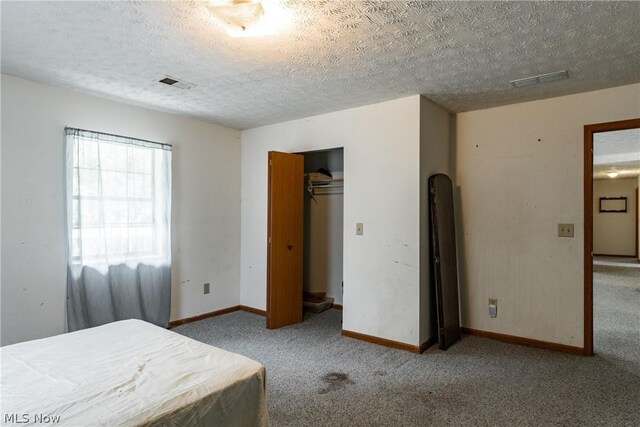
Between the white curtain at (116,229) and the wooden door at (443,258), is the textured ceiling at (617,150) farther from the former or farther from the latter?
the white curtain at (116,229)

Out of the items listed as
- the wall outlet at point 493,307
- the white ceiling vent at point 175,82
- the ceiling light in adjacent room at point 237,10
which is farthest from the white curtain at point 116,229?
the wall outlet at point 493,307

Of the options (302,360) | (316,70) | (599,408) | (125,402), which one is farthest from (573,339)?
(125,402)

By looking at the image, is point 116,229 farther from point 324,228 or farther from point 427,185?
point 427,185

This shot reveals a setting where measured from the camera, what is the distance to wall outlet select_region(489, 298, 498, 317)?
11.7ft

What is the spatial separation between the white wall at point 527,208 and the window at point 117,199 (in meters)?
3.14

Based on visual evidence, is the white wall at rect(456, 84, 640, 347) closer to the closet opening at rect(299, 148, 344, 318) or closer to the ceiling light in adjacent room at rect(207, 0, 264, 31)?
the closet opening at rect(299, 148, 344, 318)

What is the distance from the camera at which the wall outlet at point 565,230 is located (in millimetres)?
3215

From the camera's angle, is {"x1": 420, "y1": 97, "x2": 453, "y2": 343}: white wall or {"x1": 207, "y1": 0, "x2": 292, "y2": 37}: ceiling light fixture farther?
{"x1": 420, "y1": 97, "x2": 453, "y2": 343}: white wall

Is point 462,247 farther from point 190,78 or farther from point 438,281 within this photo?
point 190,78

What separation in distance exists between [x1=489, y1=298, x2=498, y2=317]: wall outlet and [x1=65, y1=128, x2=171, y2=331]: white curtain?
10.8 ft

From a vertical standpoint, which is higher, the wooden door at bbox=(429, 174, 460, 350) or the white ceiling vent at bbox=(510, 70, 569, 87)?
the white ceiling vent at bbox=(510, 70, 569, 87)

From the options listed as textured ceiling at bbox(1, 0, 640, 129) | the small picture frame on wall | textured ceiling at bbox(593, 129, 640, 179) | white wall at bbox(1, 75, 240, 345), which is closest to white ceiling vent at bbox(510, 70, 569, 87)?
textured ceiling at bbox(1, 0, 640, 129)
